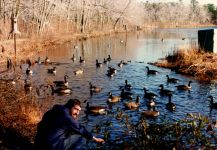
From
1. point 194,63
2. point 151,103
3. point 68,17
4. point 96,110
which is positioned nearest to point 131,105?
point 151,103

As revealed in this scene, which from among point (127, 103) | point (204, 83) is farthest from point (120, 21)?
point (127, 103)

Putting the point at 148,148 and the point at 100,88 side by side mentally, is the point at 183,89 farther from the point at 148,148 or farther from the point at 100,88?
the point at 148,148

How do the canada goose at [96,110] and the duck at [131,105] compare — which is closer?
the canada goose at [96,110]

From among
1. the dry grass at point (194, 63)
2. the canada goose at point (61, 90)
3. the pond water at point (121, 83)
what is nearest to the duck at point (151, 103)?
the pond water at point (121, 83)

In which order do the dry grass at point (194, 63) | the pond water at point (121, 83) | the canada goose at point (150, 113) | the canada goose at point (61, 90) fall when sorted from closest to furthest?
1. the canada goose at point (150, 113)
2. the pond water at point (121, 83)
3. the canada goose at point (61, 90)
4. the dry grass at point (194, 63)

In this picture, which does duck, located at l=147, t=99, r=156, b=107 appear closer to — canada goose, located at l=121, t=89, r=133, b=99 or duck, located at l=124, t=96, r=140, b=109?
duck, located at l=124, t=96, r=140, b=109

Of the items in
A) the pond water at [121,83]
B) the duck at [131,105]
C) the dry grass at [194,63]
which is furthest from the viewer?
the dry grass at [194,63]

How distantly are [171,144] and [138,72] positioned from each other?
19.7 m

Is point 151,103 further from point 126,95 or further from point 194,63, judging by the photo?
point 194,63

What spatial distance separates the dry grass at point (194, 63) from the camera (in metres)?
28.8

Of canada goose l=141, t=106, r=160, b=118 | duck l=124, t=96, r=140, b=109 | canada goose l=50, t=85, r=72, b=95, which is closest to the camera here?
canada goose l=141, t=106, r=160, b=118

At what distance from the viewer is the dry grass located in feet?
94.6

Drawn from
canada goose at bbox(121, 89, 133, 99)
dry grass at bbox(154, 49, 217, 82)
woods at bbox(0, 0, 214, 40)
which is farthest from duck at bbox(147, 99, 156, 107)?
woods at bbox(0, 0, 214, 40)

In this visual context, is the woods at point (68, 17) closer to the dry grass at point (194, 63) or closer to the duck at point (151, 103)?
the dry grass at point (194, 63)
